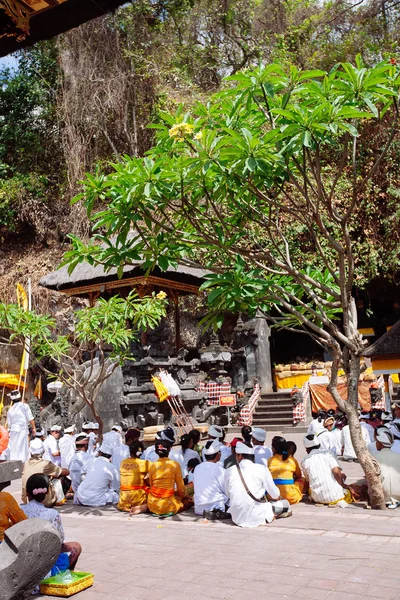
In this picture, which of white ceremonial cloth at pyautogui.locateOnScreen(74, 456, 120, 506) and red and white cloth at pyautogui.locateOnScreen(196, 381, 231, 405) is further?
red and white cloth at pyautogui.locateOnScreen(196, 381, 231, 405)

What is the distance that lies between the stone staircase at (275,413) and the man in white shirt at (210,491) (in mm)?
10163

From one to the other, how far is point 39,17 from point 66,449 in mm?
8833

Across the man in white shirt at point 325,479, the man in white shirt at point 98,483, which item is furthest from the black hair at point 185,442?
the man in white shirt at point 325,479

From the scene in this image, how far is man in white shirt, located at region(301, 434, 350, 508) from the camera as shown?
26.7ft

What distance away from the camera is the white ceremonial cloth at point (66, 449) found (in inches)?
431

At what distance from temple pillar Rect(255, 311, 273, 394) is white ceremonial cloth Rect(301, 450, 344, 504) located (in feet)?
44.4

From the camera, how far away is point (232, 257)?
7.78 metres

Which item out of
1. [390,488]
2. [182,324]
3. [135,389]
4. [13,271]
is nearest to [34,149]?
[13,271]

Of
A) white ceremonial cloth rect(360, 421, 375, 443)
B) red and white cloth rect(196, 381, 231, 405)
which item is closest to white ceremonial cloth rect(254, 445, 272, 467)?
white ceremonial cloth rect(360, 421, 375, 443)

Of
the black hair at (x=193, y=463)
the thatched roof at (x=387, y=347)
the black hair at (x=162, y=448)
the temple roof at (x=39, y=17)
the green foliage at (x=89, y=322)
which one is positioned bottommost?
the black hair at (x=193, y=463)

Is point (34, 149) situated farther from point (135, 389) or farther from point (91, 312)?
point (91, 312)

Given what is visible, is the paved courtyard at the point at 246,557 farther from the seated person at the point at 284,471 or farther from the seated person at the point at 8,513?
the seated person at the point at 8,513

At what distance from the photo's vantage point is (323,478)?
812cm

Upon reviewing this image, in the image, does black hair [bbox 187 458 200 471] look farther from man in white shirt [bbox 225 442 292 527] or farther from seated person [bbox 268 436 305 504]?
man in white shirt [bbox 225 442 292 527]
